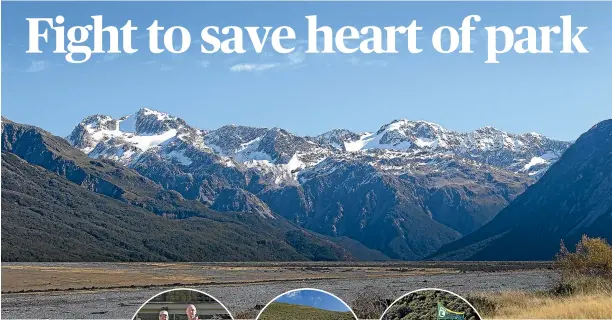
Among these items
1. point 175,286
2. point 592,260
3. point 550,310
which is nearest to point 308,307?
point 550,310

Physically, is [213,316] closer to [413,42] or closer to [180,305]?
[180,305]

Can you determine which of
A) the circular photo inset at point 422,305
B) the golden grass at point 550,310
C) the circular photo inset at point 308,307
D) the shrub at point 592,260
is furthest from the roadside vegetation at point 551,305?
the shrub at point 592,260

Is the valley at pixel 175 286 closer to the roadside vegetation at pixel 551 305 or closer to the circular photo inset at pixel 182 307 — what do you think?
the roadside vegetation at pixel 551 305

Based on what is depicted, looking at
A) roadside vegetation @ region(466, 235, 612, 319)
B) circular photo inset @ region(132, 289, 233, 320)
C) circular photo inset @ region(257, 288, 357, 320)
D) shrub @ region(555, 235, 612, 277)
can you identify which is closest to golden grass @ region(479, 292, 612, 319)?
roadside vegetation @ region(466, 235, 612, 319)

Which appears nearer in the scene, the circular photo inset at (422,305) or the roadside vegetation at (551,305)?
the circular photo inset at (422,305)

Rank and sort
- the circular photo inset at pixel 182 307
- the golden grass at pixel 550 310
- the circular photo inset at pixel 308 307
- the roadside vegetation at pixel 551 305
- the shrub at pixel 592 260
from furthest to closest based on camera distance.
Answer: the shrub at pixel 592 260, the roadside vegetation at pixel 551 305, the golden grass at pixel 550 310, the circular photo inset at pixel 308 307, the circular photo inset at pixel 182 307

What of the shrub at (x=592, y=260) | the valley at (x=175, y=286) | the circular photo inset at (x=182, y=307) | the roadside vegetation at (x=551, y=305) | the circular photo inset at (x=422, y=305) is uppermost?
the circular photo inset at (x=182, y=307)
